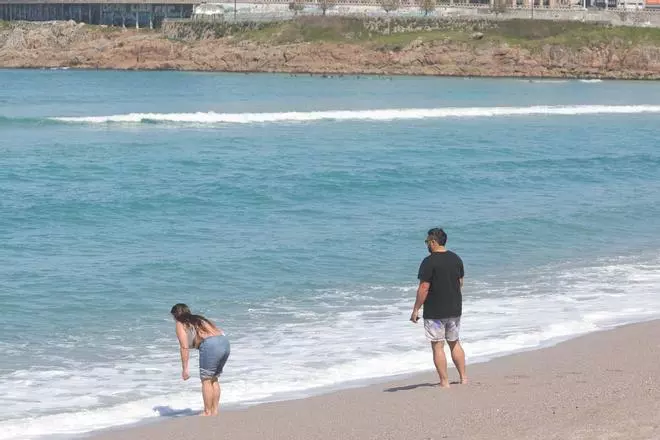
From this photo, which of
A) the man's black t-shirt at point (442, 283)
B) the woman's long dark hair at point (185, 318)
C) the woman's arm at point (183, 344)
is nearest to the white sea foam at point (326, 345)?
the woman's arm at point (183, 344)

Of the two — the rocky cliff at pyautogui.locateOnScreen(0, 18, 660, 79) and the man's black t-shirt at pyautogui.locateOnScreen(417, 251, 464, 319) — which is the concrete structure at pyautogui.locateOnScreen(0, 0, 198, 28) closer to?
the rocky cliff at pyautogui.locateOnScreen(0, 18, 660, 79)

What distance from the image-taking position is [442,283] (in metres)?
10.7

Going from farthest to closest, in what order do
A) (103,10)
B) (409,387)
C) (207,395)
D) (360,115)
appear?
(103,10) → (360,115) → (409,387) → (207,395)

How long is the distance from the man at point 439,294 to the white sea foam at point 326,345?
1.32m

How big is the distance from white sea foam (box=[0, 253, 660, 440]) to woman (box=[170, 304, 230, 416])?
49 centimetres

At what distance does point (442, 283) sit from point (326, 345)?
2.86 m

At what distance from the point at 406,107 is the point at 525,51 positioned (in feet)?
167

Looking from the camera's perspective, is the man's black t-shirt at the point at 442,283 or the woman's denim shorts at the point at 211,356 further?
the man's black t-shirt at the point at 442,283

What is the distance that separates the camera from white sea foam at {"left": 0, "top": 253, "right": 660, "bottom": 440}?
10.9 meters

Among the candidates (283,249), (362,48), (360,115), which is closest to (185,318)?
(283,249)

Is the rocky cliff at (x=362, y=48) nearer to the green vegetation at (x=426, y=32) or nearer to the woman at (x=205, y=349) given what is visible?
the green vegetation at (x=426, y=32)

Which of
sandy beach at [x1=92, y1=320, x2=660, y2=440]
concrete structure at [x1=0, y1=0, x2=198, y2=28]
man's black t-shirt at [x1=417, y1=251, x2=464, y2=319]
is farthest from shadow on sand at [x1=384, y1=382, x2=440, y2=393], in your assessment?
concrete structure at [x1=0, y1=0, x2=198, y2=28]

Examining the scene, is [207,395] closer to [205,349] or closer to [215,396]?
[215,396]

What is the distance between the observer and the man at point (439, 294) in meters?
10.6
